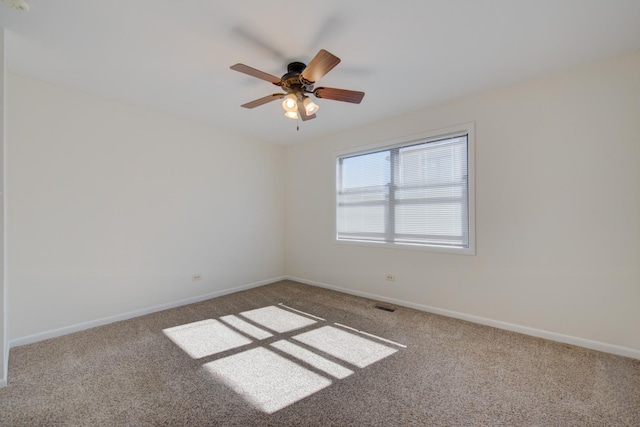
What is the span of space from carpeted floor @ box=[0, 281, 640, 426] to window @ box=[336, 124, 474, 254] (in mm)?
1095

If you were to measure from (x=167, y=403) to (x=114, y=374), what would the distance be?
2.23 feet

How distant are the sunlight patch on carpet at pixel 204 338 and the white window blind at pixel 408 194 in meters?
2.23

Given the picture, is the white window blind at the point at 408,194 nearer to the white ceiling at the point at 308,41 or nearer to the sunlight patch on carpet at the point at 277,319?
the white ceiling at the point at 308,41

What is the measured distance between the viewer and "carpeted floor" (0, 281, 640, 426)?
170cm

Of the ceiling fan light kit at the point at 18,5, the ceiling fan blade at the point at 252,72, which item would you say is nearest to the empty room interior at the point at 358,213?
the ceiling fan light kit at the point at 18,5

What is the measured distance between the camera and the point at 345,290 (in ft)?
14.2

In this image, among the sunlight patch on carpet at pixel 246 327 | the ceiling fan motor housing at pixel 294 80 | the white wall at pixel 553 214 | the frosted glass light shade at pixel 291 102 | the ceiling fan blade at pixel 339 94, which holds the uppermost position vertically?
the ceiling fan motor housing at pixel 294 80

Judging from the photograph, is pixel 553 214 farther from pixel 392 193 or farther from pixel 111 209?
pixel 111 209

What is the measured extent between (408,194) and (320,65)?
7.41 feet

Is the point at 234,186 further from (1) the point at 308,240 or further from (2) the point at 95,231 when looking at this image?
(2) the point at 95,231

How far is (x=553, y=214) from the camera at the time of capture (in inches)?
105

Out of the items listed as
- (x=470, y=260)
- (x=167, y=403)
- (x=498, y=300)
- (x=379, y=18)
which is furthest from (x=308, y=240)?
(x=379, y=18)

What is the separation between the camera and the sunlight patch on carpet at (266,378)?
6.11 feet

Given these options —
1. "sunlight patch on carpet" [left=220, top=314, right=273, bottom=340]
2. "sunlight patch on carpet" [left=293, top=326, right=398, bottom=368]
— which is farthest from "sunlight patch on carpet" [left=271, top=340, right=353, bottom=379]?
"sunlight patch on carpet" [left=220, top=314, right=273, bottom=340]
